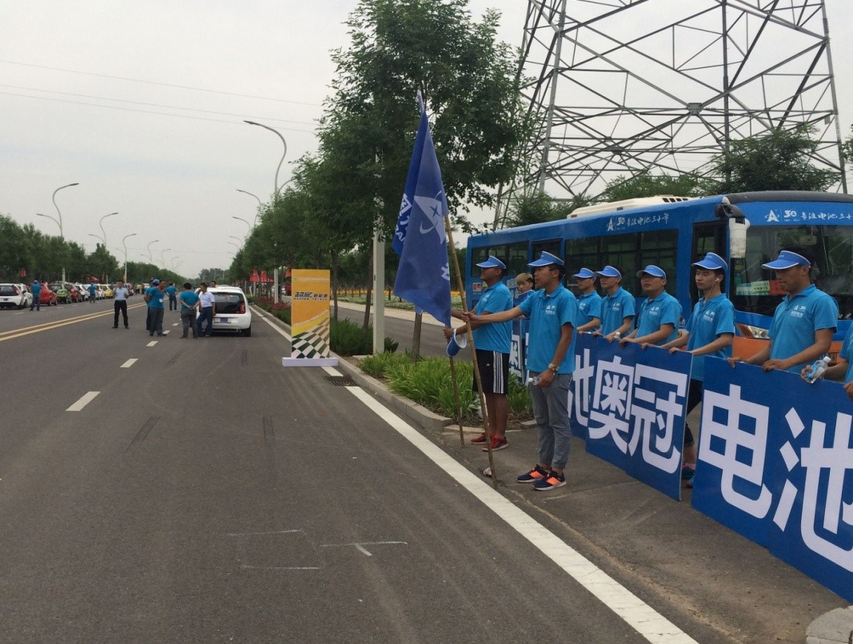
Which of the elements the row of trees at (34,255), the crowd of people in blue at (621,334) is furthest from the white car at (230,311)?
the row of trees at (34,255)

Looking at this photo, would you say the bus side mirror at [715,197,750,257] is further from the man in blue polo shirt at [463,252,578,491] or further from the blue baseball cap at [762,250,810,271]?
the blue baseball cap at [762,250,810,271]

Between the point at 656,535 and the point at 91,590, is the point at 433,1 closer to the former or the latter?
the point at 656,535

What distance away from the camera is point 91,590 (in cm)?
457

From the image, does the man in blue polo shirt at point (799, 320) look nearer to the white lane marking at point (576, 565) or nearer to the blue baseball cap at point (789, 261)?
the blue baseball cap at point (789, 261)

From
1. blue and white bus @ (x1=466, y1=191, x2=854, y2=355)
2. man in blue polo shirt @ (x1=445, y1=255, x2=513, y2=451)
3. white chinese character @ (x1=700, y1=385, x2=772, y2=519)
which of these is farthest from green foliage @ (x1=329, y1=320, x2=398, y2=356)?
white chinese character @ (x1=700, y1=385, x2=772, y2=519)

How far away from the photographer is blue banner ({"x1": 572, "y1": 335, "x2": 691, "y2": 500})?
263 inches

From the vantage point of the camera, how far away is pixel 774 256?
41.6ft

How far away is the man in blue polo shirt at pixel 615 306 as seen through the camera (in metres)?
8.68

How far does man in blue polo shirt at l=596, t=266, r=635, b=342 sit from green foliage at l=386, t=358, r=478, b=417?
6.28 feet

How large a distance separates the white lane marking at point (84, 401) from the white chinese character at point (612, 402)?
6.32 m

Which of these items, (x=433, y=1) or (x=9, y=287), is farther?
(x=9, y=287)

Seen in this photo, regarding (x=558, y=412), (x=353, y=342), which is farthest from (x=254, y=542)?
(x=353, y=342)

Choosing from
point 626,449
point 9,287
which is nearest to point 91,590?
point 626,449

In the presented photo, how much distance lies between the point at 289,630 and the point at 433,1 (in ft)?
41.4
